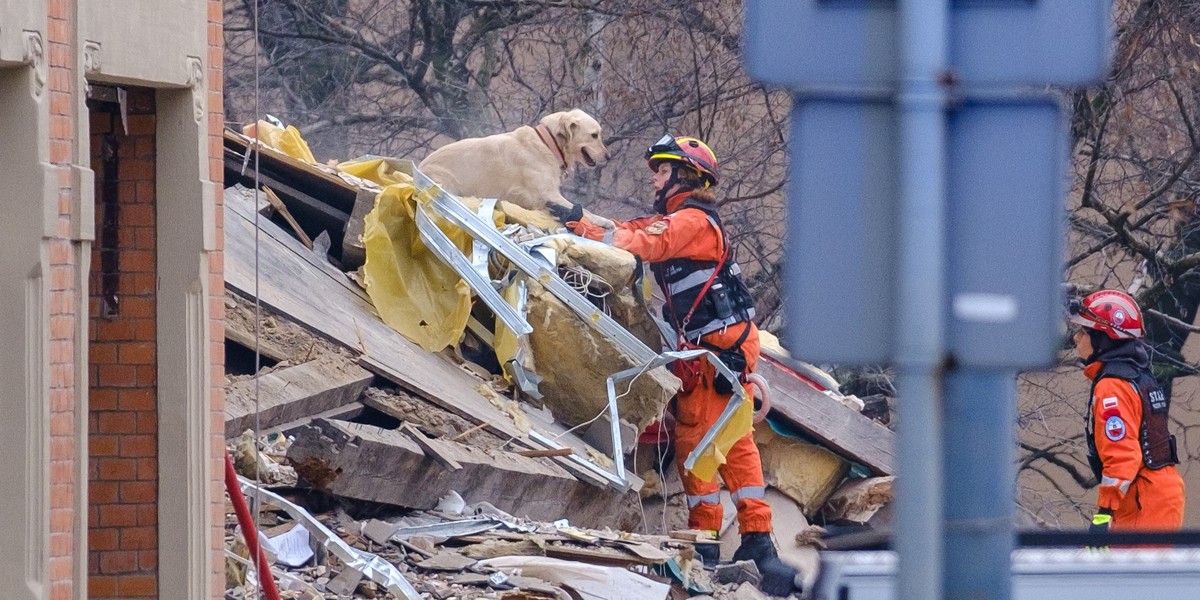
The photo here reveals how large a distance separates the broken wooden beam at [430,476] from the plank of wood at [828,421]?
1661 millimetres

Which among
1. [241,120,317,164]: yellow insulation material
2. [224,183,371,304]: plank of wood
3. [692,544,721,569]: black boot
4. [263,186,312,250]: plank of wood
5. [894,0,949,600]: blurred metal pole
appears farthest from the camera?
[241,120,317,164]: yellow insulation material

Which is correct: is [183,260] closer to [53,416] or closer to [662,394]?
[53,416]

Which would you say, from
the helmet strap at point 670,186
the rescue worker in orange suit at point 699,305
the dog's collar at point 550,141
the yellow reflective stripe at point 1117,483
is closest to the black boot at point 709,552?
the rescue worker in orange suit at point 699,305

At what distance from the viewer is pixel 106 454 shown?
5355 mm

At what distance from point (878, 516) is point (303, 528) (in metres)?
4.67

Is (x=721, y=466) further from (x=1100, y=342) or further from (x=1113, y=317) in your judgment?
(x=1113, y=317)

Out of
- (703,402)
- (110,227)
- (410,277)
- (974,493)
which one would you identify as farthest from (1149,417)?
(974,493)

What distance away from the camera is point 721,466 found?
9.52 metres

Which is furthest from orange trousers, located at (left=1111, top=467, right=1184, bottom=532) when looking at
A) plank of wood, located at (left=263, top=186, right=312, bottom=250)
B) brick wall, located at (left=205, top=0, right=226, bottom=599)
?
plank of wood, located at (left=263, top=186, right=312, bottom=250)

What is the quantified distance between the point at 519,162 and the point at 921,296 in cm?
846

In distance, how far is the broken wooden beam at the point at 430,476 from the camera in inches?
291

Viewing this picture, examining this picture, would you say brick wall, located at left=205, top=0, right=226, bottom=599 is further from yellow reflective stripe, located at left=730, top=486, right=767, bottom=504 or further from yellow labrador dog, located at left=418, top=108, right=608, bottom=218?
yellow labrador dog, located at left=418, top=108, right=608, bottom=218

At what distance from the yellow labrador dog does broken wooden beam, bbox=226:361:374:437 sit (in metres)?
2.58

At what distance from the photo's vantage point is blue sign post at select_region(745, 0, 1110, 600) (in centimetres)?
229
